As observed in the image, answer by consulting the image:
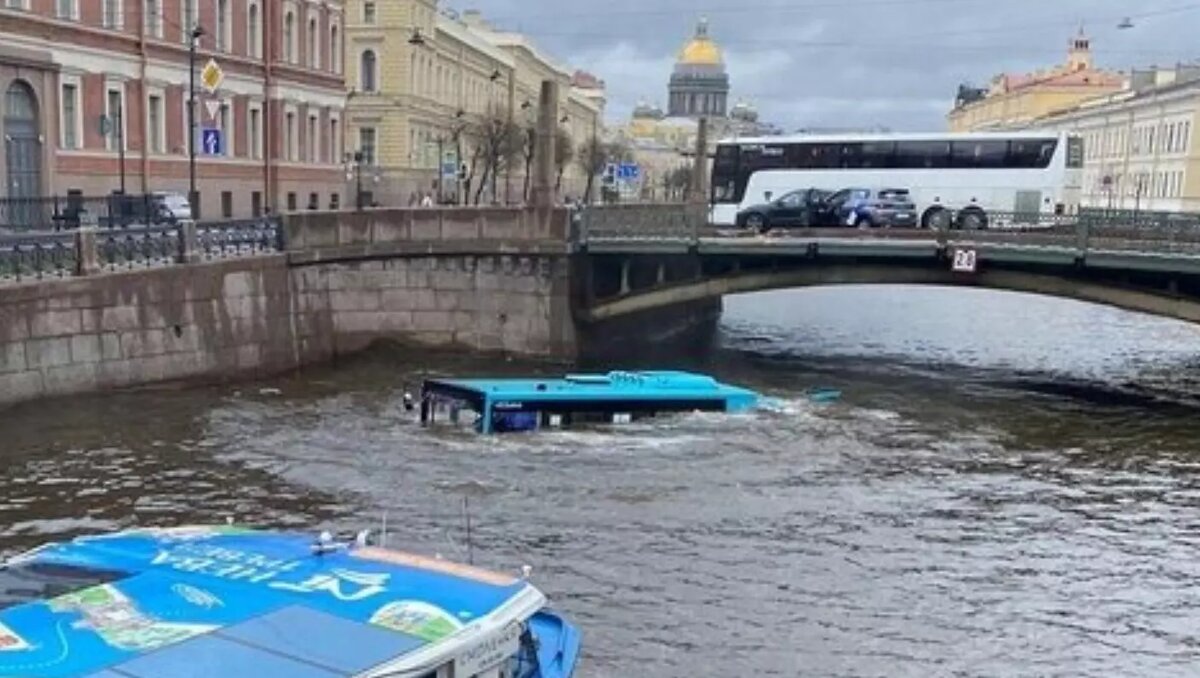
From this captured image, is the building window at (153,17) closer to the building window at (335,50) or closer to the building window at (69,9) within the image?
the building window at (69,9)

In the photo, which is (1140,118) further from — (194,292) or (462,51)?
(194,292)

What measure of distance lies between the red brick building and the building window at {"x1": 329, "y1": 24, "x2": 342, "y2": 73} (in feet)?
0.32

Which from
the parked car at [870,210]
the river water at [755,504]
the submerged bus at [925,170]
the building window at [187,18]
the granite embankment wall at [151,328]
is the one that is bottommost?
the river water at [755,504]

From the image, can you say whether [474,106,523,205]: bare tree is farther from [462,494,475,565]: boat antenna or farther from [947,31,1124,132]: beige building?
[947,31,1124,132]: beige building

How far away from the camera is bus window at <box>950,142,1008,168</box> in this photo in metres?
43.5

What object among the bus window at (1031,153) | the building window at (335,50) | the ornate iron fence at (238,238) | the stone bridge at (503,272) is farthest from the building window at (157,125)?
the bus window at (1031,153)

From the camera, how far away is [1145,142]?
9538cm

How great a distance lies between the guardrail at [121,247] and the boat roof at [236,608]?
16417 millimetres

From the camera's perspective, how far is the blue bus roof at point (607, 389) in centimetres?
2317

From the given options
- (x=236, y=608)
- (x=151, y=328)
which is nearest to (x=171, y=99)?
(x=151, y=328)

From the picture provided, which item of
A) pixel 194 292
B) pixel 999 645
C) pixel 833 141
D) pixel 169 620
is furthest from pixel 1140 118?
pixel 169 620

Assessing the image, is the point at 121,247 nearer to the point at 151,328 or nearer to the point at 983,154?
the point at 151,328

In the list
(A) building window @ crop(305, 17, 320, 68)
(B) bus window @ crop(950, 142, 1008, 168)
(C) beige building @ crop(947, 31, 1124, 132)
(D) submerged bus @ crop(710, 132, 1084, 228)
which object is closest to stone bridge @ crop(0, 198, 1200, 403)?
(D) submerged bus @ crop(710, 132, 1084, 228)

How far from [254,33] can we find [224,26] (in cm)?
254
